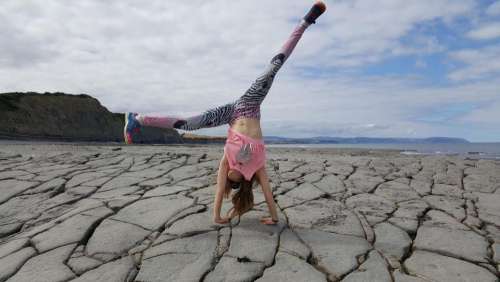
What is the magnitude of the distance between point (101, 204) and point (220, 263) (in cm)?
223

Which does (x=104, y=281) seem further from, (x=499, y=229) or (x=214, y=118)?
(x=499, y=229)

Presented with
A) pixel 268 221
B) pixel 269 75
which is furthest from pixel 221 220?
pixel 269 75

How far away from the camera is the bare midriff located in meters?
3.07

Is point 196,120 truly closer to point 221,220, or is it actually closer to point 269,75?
point 269,75

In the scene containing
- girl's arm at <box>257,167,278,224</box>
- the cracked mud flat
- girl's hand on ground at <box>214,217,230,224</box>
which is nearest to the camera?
the cracked mud flat

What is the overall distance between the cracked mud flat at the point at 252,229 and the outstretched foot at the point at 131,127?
1002 mm

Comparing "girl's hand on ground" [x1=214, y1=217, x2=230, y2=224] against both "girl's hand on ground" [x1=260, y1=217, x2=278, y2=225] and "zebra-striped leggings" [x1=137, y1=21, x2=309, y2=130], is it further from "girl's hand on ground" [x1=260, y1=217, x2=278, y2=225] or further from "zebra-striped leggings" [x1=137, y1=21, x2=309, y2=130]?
"zebra-striped leggings" [x1=137, y1=21, x2=309, y2=130]

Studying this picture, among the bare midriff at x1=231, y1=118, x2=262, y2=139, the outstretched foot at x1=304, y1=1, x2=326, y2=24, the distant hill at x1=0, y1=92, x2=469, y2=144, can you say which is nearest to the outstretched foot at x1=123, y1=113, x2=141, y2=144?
the bare midriff at x1=231, y1=118, x2=262, y2=139

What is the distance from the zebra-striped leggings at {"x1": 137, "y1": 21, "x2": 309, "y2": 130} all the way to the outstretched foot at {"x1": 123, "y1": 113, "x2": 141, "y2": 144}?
0.06m

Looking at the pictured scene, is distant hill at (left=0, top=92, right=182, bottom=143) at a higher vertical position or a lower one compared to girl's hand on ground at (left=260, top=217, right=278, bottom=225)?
higher

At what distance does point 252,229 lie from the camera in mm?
3242

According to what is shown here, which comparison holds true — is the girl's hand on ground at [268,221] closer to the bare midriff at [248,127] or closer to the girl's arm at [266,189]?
the girl's arm at [266,189]

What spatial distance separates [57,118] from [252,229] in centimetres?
3373

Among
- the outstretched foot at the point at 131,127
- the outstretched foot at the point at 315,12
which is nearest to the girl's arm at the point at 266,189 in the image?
the outstretched foot at the point at 131,127
